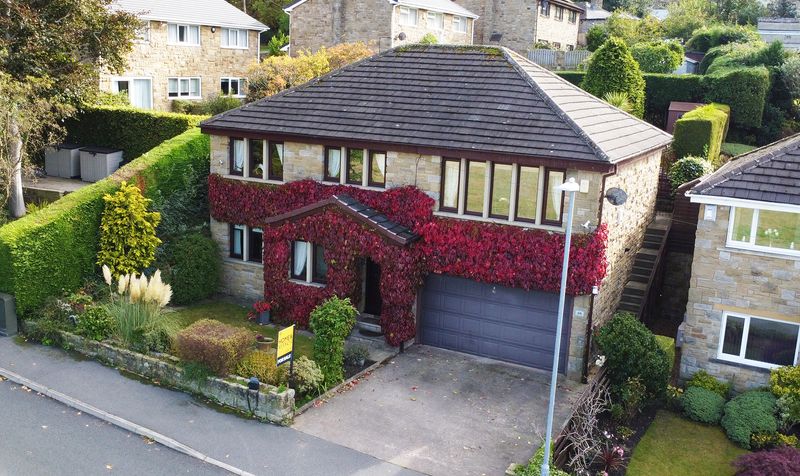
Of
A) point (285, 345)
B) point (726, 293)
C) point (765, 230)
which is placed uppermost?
point (765, 230)

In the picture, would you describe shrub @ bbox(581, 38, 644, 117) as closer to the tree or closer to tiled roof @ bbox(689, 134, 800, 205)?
tiled roof @ bbox(689, 134, 800, 205)

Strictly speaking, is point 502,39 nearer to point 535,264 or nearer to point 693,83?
point 693,83

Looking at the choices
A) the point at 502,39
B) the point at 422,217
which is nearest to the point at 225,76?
the point at 502,39

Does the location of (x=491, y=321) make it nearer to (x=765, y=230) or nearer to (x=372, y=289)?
(x=372, y=289)

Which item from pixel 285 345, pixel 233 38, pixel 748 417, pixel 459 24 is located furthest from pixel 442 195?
pixel 459 24

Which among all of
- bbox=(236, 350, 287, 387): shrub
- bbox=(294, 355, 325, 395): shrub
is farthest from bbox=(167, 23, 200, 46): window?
bbox=(294, 355, 325, 395): shrub
